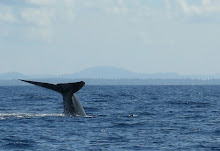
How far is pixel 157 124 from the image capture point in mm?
23922

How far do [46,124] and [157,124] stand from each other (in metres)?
4.78

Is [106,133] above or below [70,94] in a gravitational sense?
below

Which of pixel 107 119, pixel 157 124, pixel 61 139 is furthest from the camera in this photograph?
pixel 107 119

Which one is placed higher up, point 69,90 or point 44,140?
point 69,90

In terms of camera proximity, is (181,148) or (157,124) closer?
(181,148)

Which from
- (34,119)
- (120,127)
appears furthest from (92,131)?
(34,119)

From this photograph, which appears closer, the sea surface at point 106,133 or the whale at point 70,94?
the sea surface at point 106,133

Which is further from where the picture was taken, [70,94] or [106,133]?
[70,94]

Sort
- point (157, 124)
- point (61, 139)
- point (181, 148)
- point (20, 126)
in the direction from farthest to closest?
1. point (157, 124)
2. point (20, 126)
3. point (61, 139)
4. point (181, 148)

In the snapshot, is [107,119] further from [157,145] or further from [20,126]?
[157,145]

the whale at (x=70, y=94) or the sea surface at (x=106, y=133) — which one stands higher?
the whale at (x=70, y=94)

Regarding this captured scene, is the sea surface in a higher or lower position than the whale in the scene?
lower

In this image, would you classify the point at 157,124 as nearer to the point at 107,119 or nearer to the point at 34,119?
the point at 107,119

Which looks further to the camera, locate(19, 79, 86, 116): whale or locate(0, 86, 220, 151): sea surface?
locate(19, 79, 86, 116): whale
